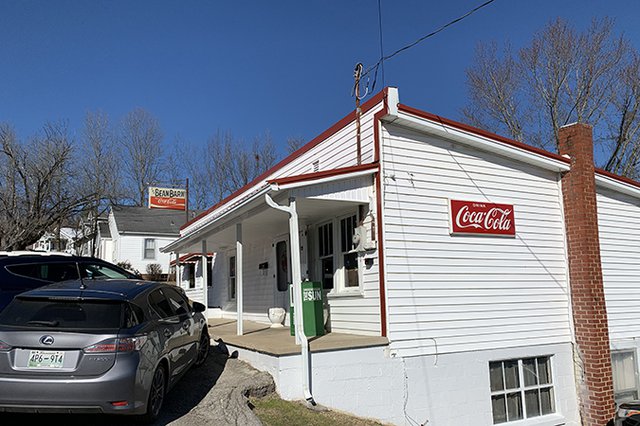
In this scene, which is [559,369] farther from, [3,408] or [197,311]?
[3,408]

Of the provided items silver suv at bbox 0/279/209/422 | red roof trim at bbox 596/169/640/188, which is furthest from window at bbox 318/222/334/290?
red roof trim at bbox 596/169/640/188

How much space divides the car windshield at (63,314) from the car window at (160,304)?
853 mm

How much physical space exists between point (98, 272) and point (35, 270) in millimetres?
1228

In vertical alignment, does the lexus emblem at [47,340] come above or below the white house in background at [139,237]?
below

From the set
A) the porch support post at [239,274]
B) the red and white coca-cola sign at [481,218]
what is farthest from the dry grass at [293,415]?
the red and white coca-cola sign at [481,218]

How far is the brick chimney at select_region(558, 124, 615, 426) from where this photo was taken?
10.4 meters

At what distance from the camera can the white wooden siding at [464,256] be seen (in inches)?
361

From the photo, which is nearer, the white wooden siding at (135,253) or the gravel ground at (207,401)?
the gravel ground at (207,401)

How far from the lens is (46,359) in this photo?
5.20 metres

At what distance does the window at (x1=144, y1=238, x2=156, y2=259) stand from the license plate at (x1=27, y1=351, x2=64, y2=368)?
105 ft

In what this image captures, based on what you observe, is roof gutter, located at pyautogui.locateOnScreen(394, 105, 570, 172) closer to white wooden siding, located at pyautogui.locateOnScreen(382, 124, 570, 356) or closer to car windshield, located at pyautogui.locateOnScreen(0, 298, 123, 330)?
white wooden siding, located at pyautogui.locateOnScreen(382, 124, 570, 356)

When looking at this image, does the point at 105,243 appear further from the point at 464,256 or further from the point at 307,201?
the point at 464,256

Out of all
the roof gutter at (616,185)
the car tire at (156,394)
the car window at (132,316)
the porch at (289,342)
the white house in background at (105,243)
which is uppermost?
the white house in background at (105,243)

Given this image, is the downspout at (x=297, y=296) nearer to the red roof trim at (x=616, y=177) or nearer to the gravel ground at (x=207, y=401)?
the gravel ground at (x=207, y=401)
